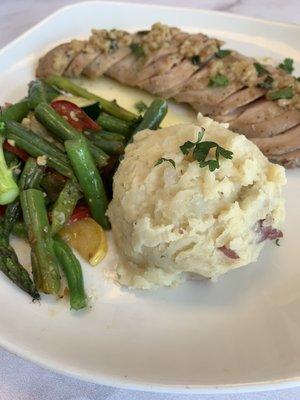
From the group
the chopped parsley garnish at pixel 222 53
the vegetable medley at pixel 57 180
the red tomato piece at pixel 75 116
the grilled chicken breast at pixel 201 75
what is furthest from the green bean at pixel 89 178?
the chopped parsley garnish at pixel 222 53

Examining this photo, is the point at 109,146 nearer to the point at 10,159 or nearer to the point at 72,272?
the point at 10,159

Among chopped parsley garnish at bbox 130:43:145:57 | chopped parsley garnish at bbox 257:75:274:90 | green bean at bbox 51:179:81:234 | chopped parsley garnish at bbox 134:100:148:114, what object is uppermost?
chopped parsley garnish at bbox 130:43:145:57

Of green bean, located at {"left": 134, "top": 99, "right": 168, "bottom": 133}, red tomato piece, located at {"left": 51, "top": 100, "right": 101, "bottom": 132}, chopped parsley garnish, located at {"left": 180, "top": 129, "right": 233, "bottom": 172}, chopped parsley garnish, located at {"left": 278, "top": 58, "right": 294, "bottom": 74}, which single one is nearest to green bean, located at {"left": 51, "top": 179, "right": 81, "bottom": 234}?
red tomato piece, located at {"left": 51, "top": 100, "right": 101, "bottom": 132}

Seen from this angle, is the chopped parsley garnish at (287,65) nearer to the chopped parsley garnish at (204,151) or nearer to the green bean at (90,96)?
the green bean at (90,96)

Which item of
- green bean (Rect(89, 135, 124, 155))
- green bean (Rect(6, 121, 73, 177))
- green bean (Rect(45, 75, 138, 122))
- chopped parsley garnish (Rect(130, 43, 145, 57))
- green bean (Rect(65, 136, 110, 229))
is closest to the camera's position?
green bean (Rect(65, 136, 110, 229))

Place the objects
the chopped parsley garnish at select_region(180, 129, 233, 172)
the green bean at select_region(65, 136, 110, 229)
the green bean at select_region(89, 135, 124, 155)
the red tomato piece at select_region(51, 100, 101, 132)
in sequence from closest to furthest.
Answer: the chopped parsley garnish at select_region(180, 129, 233, 172) < the green bean at select_region(65, 136, 110, 229) < the green bean at select_region(89, 135, 124, 155) < the red tomato piece at select_region(51, 100, 101, 132)

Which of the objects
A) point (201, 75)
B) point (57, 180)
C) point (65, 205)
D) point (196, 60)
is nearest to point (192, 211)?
point (65, 205)

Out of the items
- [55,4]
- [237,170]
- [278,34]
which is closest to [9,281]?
[237,170]

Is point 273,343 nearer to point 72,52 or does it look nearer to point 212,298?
point 212,298

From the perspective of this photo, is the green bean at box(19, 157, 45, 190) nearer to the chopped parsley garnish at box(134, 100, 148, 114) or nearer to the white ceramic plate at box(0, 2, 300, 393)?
the white ceramic plate at box(0, 2, 300, 393)
